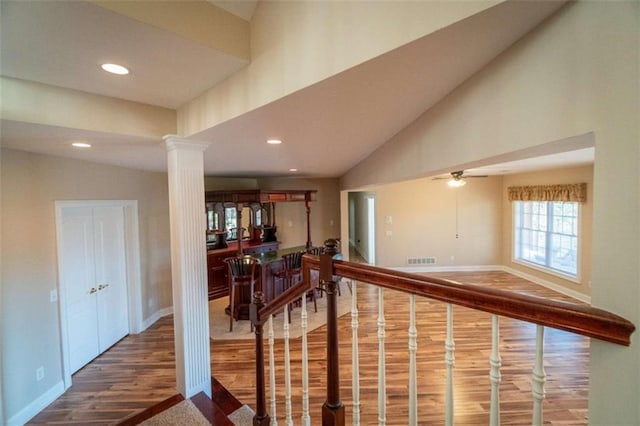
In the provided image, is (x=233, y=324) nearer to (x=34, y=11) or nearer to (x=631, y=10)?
(x=34, y=11)

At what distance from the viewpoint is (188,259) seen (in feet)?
8.23

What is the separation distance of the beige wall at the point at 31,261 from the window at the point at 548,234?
7779 mm

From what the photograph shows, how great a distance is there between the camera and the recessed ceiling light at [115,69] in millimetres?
1580

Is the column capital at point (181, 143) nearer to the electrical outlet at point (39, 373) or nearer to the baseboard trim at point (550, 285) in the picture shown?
the electrical outlet at point (39, 373)

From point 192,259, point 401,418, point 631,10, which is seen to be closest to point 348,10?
point 631,10

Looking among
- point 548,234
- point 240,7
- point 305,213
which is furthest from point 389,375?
point 548,234

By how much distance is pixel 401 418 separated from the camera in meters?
2.47

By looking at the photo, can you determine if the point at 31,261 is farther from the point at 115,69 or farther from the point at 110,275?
the point at 115,69

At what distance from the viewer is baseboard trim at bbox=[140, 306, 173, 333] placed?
14.8 feet

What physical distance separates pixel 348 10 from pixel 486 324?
4499mm

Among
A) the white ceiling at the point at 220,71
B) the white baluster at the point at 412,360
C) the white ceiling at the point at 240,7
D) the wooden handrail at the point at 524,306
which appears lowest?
the white baluster at the point at 412,360

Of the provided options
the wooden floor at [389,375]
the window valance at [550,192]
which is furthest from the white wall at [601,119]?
the window valance at [550,192]

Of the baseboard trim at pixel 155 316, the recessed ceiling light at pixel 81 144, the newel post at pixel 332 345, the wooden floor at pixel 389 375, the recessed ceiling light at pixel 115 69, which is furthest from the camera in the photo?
the baseboard trim at pixel 155 316

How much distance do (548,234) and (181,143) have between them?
7027mm
